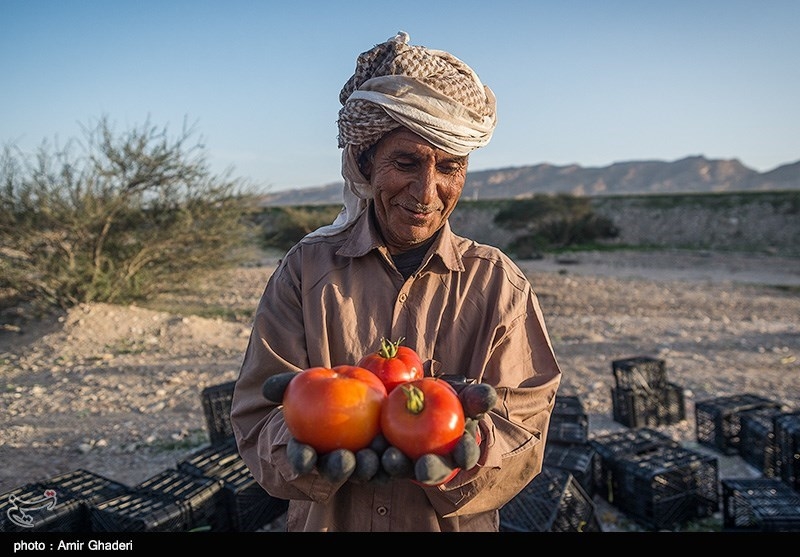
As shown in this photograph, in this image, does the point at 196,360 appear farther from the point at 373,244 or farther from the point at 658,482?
the point at 373,244

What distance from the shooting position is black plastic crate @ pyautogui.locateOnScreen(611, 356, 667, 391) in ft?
20.3

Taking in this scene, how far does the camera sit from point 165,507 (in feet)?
13.0

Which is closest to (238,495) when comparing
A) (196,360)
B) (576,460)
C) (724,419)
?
(576,460)

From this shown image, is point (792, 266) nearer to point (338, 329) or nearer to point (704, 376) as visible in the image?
point (704, 376)

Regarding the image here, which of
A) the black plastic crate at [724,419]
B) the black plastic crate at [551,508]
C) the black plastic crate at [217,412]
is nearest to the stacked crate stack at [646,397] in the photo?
the black plastic crate at [724,419]

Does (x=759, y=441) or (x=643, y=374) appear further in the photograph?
(x=643, y=374)

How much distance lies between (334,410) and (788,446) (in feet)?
15.6

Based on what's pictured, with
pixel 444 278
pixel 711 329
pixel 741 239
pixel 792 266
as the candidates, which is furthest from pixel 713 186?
pixel 444 278

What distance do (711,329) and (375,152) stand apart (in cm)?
946

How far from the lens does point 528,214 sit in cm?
3062

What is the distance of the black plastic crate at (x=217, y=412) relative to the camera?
217 inches

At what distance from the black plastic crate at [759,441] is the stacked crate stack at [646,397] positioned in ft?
2.84

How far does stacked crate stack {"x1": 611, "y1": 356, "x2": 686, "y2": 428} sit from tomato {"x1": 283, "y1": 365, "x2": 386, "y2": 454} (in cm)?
531

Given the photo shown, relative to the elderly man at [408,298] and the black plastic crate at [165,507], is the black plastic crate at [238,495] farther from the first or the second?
the elderly man at [408,298]
